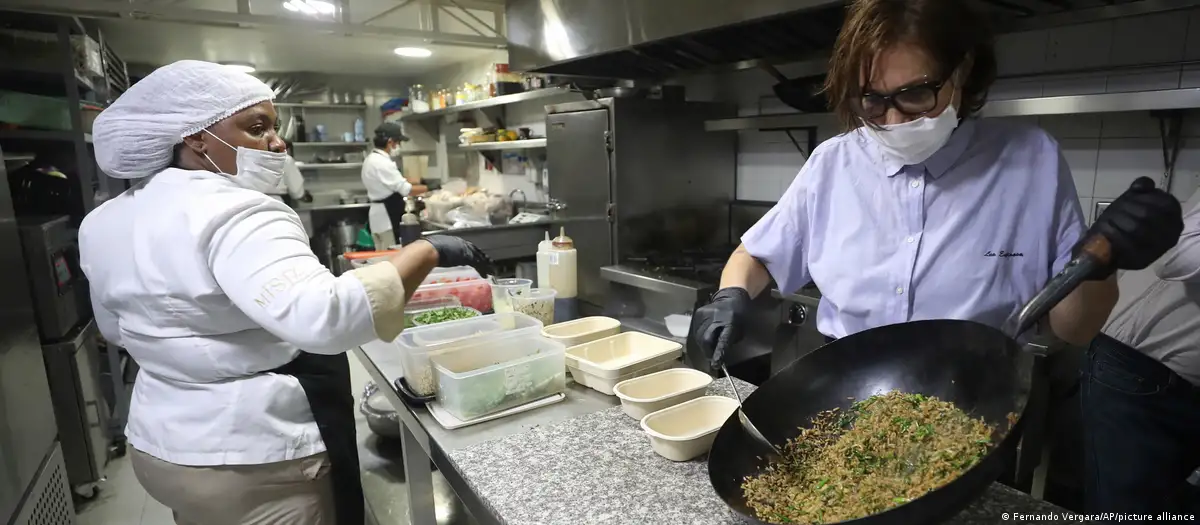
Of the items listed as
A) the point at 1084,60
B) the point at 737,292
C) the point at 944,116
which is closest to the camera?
the point at 944,116

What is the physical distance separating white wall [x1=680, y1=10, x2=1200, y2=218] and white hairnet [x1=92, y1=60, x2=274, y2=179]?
265 cm

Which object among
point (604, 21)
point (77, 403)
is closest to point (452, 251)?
point (604, 21)

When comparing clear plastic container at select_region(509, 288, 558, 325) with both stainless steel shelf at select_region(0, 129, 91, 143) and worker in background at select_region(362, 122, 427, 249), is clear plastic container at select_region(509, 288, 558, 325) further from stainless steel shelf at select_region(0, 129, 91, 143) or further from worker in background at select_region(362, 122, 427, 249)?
worker in background at select_region(362, 122, 427, 249)

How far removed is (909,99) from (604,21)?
2.12m

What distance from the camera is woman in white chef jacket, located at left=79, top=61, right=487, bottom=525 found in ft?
3.92

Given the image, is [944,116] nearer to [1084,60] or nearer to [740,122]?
[1084,60]

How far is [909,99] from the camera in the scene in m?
1.14

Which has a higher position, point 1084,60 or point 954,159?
point 1084,60

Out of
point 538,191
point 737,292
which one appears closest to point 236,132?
point 737,292

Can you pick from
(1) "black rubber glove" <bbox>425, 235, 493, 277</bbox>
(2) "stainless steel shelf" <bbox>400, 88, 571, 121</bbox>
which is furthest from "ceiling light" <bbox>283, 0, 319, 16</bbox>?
(1) "black rubber glove" <bbox>425, 235, 493, 277</bbox>

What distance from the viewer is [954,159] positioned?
1232mm

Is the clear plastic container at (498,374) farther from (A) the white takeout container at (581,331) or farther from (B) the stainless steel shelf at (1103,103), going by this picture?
(B) the stainless steel shelf at (1103,103)

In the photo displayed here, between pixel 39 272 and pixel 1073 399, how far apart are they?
409cm

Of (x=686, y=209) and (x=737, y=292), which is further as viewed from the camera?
(x=686, y=209)
